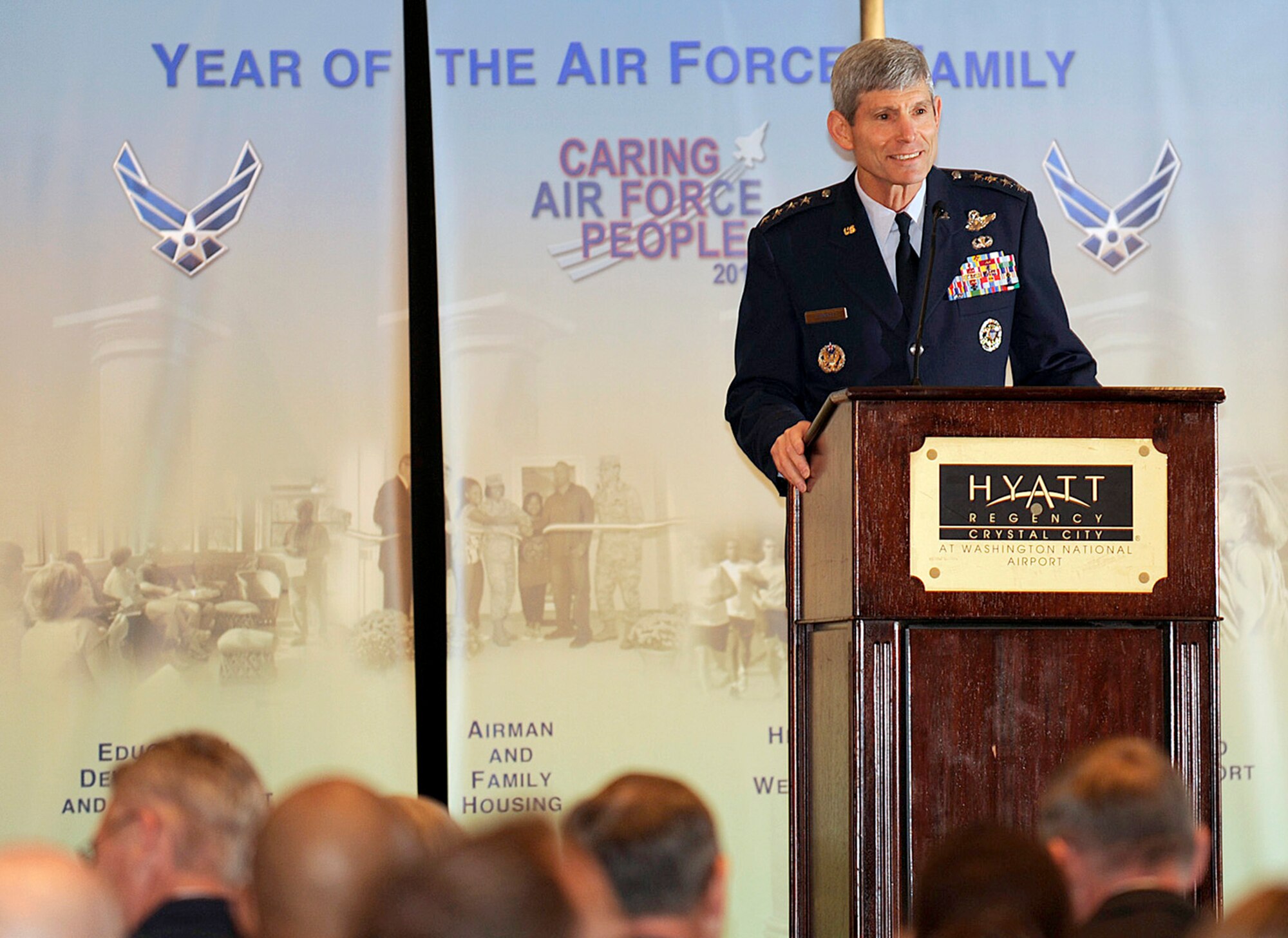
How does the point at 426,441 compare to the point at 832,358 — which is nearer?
the point at 832,358

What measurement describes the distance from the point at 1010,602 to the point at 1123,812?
380 mm

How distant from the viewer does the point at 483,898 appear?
3.77 feet

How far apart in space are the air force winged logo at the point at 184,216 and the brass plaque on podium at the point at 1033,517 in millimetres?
2811

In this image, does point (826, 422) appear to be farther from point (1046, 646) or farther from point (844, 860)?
point (844, 860)

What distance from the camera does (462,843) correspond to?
1.22 meters

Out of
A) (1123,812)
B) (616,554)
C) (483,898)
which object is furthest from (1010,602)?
(616,554)

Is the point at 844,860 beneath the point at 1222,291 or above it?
beneath

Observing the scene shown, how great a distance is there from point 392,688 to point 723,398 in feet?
4.04

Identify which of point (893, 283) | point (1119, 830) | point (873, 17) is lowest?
point (1119, 830)

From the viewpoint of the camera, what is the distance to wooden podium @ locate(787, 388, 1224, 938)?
2240mm

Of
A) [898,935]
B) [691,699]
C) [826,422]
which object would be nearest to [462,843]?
[898,935]

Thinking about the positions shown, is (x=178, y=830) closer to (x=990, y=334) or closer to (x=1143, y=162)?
(x=990, y=334)

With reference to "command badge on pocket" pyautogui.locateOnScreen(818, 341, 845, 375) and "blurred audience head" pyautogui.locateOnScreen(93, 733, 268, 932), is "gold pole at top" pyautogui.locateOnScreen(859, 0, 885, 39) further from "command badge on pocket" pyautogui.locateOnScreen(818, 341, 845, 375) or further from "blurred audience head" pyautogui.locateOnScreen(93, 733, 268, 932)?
"blurred audience head" pyautogui.locateOnScreen(93, 733, 268, 932)

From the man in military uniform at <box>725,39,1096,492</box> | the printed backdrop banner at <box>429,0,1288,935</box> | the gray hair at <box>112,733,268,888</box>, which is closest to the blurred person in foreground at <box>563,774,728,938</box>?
the gray hair at <box>112,733,268,888</box>
